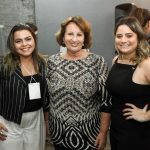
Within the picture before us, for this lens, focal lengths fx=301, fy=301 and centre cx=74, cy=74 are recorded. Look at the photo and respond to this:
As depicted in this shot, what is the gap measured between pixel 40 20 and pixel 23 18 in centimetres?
26

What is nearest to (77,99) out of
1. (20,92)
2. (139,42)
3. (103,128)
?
(103,128)

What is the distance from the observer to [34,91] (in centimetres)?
219

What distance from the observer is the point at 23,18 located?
4508 millimetres

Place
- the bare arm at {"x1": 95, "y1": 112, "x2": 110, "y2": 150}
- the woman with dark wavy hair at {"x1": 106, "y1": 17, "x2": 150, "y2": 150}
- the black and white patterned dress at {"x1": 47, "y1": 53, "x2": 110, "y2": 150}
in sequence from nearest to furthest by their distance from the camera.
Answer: the woman with dark wavy hair at {"x1": 106, "y1": 17, "x2": 150, "y2": 150} < the black and white patterned dress at {"x1": 47, "y1": 53, "x2": 110, "y2": 150} < the bare arm at {"x1": 95, "y1": 112, "x2": 110, "y2": 150}

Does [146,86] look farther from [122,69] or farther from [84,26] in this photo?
[84,26]

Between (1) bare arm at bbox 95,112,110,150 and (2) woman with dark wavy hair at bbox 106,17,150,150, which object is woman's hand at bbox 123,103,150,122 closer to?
(2) woman with dark wavy hair at bbox 106,17,150,150

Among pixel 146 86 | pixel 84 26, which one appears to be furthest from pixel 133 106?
pixel 84 26

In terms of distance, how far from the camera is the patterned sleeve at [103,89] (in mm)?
2066

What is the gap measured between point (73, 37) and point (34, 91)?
49 centimetres

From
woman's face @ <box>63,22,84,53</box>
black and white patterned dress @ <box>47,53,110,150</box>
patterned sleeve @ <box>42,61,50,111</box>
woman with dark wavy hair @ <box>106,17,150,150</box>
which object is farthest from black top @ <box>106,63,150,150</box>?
patterned sleeve @ <box>42,61,50,111</box>

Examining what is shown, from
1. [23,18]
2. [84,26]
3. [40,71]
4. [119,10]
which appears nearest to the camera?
[84,26]

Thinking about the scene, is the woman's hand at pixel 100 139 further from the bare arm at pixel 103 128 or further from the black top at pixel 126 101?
the black top at pixel 126 101

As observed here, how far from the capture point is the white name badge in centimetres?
218

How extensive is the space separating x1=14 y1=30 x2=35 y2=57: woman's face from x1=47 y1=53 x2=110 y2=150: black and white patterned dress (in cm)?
18
